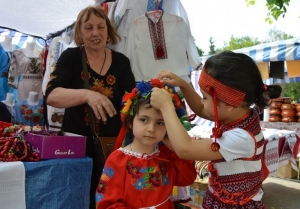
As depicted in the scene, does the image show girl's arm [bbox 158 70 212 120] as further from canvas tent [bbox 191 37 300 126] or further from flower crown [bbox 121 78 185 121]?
canvas tent [bbox 191 37 300 126]

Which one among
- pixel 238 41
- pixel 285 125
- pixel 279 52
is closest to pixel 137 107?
pixel 279 52

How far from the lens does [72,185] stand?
1.78 meters

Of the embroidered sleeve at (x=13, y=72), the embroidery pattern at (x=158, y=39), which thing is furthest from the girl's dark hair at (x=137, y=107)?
the embroidered sleeve at (x=13, y=72)

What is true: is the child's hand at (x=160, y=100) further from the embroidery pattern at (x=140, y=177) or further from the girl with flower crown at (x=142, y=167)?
the embroidery pattern at (x=140, y=177)

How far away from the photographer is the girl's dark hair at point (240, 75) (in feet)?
4.33

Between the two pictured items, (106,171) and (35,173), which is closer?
(106,171)

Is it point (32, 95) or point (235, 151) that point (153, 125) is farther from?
point (32, 95)

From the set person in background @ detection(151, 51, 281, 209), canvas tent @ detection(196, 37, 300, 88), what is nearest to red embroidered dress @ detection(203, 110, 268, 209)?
person in background @ detection(151, 51, 281, 209)

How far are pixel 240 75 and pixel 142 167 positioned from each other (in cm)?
63

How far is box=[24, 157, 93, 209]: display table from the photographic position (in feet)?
5.40

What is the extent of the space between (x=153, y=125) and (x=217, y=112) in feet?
1.00

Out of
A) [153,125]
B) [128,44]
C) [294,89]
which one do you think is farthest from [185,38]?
[294,89]

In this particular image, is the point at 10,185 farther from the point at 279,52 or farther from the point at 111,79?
the point at 279,52

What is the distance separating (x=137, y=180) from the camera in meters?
1.44
